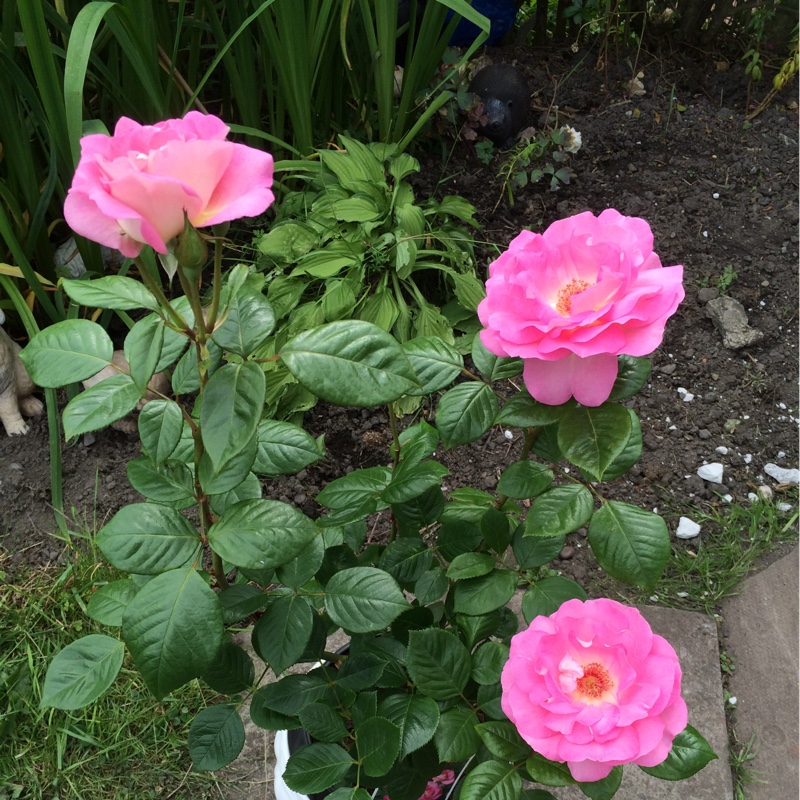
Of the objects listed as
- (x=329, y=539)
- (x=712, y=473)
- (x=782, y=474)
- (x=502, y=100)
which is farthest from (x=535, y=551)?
(x=502, y=100)

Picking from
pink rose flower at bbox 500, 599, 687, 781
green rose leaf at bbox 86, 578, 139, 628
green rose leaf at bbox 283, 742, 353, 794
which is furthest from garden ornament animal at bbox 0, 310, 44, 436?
pink rose flower at bbox 500, 599, 687, 781

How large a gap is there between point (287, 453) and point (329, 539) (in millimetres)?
221

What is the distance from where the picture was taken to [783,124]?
2346mm

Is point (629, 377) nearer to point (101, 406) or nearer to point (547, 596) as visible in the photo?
point (547, 596)

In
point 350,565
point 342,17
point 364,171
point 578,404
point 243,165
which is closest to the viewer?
point 243,165

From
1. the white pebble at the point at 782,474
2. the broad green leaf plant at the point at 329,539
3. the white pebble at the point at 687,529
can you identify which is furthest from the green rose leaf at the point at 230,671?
the white pebble at the point at 782,474

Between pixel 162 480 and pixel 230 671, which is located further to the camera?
pixel 230 671

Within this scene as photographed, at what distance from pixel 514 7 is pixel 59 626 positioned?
2163 mm

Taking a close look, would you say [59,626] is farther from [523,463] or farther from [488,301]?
[488,301]

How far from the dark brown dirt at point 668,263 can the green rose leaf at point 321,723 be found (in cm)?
85

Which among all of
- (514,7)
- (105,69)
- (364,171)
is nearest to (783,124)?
(514,7)

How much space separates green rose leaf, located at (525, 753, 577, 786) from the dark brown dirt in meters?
0.97

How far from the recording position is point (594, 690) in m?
0.64

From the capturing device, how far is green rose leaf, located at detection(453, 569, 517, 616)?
75 centimetres
